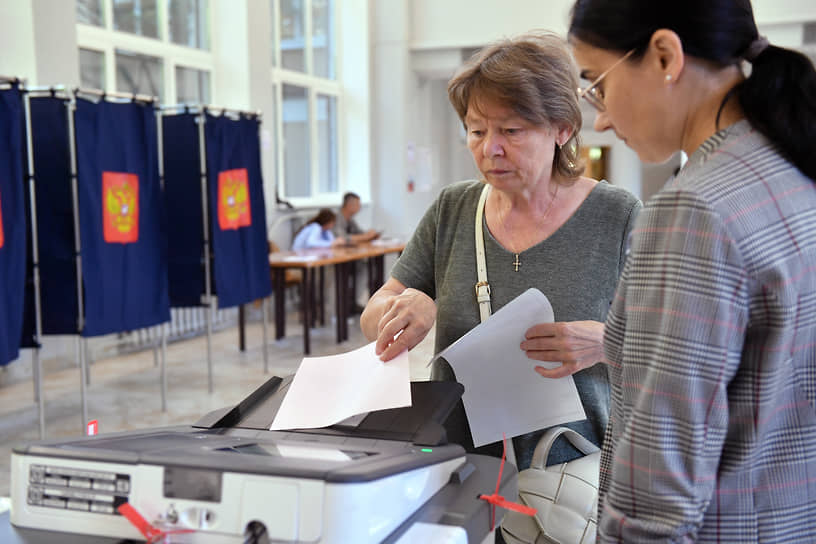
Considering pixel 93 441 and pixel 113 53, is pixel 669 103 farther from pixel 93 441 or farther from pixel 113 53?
pixel 113 53

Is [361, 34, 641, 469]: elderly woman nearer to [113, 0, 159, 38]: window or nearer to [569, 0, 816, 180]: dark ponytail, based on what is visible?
[569, 0, 816, 180]: dark ponytail

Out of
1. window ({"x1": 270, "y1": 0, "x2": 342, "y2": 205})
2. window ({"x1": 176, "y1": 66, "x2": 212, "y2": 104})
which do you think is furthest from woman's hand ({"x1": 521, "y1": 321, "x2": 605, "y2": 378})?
window ({"x1": 270, "y1": 0, "x2": 342, "y2": 205})

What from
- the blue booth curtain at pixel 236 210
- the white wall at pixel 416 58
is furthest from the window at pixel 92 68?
the white wall at pixel 416 58

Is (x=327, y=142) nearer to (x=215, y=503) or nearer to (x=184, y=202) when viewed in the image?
(x=184, y=202)

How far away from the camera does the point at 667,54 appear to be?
0.74 m

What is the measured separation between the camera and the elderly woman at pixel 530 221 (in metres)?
1.24

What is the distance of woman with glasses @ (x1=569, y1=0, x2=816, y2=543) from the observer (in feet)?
2.22

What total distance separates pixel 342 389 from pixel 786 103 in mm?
609

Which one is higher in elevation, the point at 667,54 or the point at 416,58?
the point at 416,58

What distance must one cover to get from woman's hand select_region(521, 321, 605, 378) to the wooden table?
14.2 feet

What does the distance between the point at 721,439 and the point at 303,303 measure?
16.5 feet

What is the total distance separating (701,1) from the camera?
720mm

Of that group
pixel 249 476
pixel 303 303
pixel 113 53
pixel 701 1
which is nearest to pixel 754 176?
pixel 701 1

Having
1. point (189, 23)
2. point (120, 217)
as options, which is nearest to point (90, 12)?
point (189, 23)
